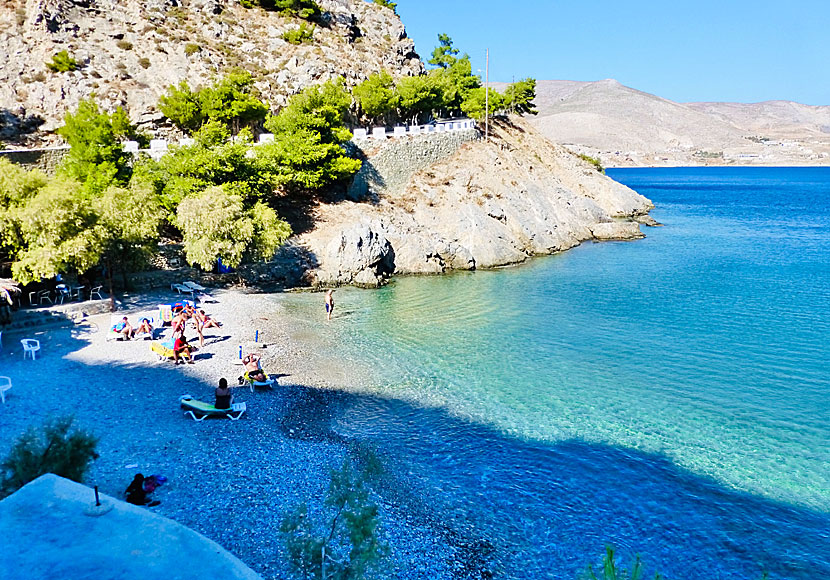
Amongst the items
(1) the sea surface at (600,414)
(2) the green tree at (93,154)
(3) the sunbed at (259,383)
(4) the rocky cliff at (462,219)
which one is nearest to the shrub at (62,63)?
(2) the green tree at (93,154)

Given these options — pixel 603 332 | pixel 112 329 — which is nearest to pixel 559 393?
pixel 603 332

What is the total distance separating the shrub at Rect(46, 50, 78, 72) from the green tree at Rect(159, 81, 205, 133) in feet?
31.7

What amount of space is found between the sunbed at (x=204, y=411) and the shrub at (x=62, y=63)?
44520 millimetres

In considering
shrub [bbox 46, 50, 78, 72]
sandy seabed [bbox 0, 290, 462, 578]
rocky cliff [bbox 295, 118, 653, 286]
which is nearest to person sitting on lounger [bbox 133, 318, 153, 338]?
sandy seabed [bbox 0, 290, 462, 578]

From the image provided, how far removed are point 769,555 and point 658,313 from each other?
20.0 metres

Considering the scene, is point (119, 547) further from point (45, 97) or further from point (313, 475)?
point (45, 97)

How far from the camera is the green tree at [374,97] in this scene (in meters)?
54.8

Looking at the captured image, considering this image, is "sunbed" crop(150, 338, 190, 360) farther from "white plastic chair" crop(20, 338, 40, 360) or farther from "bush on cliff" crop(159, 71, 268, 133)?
"bush on cliff" crop(159, 71, 268, 133)

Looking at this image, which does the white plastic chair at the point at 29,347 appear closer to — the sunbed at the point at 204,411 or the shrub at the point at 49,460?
the sunbed at the point at 204,411

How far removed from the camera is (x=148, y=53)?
2115 inches

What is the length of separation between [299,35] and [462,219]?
34479mm

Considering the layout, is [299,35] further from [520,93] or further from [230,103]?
[520,93]

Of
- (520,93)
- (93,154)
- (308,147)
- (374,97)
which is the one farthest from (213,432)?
(520,93)

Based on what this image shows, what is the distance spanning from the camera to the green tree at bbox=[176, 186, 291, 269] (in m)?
29.9
